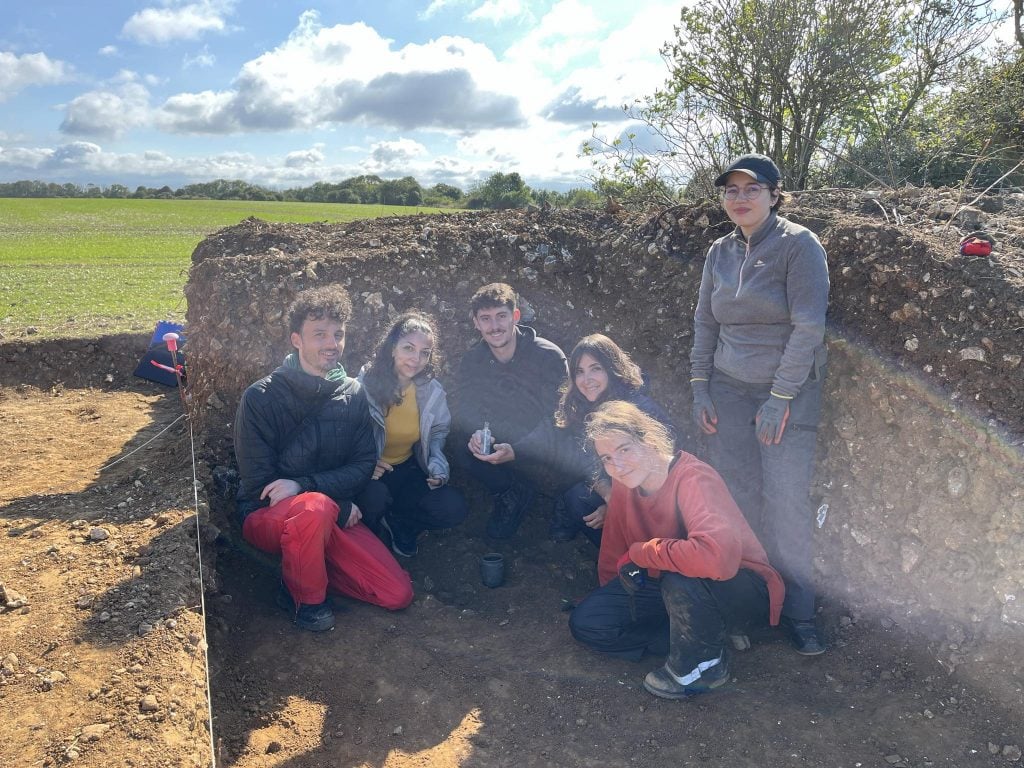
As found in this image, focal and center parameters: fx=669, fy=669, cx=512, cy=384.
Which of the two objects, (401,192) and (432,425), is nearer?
(432,425)

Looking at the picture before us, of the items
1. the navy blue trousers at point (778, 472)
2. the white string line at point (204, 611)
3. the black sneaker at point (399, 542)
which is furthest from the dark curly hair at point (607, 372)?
the white string line at point (204, 611)

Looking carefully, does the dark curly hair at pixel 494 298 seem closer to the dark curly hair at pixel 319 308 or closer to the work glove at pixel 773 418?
the dark curly hair at pixel 319 308

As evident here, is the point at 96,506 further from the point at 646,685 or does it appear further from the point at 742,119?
the point at 742,119

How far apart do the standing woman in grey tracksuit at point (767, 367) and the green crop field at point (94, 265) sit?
575 centimetres

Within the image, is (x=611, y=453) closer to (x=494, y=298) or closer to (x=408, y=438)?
(x=494, y=298)

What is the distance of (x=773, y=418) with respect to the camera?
3664 mm

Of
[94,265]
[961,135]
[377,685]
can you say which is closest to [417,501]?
[377,685]

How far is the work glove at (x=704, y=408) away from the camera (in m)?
4.08

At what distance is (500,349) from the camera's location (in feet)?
16.0

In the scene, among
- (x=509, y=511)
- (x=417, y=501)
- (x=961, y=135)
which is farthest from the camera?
(x=961, y=135)

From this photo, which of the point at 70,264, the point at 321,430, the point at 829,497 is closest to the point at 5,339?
the point at 321,430

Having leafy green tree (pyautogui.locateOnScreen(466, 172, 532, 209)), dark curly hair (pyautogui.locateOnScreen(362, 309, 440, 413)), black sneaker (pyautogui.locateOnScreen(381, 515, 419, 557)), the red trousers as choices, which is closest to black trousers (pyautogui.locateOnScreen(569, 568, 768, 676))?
the red trousers

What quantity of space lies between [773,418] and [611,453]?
3.06 feet

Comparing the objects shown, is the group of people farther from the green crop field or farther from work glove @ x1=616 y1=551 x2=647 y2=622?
the green crop field
